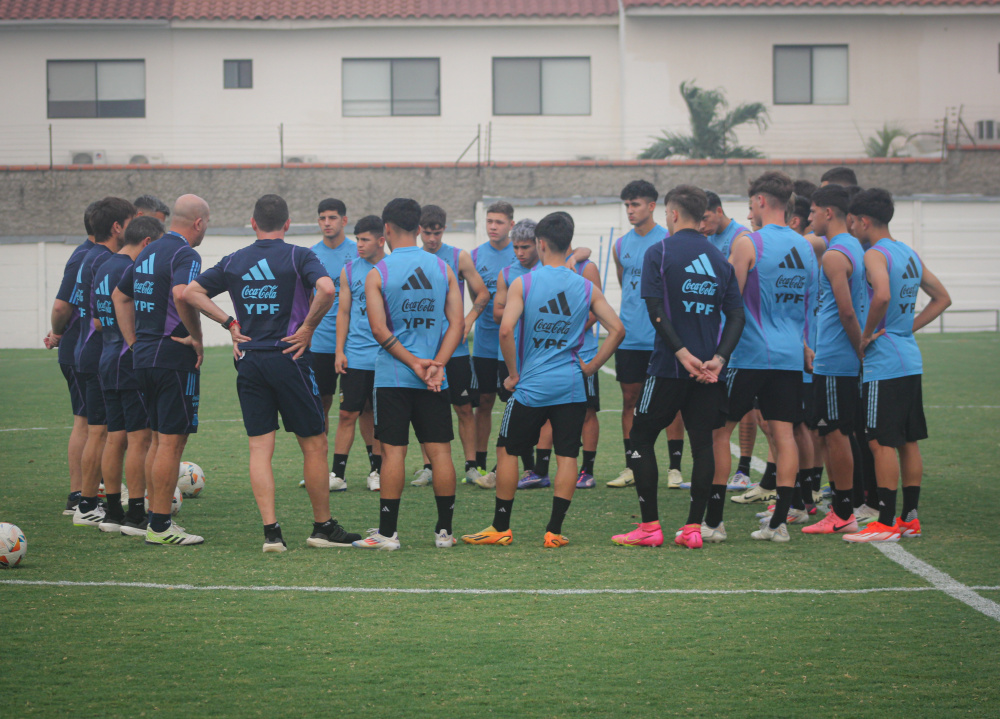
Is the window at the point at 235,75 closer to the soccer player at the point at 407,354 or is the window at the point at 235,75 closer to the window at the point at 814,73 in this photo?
the window at the point at 814,73

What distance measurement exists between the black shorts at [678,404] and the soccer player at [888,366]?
40.3 inches

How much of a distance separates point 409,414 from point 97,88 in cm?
2459

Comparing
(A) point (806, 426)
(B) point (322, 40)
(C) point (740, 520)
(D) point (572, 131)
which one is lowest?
(C) point (740, 520)

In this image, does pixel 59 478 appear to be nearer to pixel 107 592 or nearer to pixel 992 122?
pixel 107 592

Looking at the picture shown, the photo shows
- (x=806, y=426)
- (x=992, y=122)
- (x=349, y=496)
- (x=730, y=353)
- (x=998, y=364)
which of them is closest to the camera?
(x=730, y=353)

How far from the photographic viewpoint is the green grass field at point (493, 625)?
157 inches

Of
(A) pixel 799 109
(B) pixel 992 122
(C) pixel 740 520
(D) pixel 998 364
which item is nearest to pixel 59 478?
(C) pixel 740 520

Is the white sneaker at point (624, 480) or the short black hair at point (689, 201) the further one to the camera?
the white sneaker at point (624, 480)

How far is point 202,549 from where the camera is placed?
6395 millimetres

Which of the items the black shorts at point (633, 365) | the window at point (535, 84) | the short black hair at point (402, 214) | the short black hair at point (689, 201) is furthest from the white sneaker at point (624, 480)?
the window at point (535, 84)

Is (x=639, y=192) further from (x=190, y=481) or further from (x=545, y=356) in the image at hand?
(x=190, y=481)

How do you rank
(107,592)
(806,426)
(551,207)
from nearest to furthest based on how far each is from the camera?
(107,592) < (806,426) < (551,207)

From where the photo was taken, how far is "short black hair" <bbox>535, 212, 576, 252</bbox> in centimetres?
635

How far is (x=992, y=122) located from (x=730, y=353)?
24.6 m
